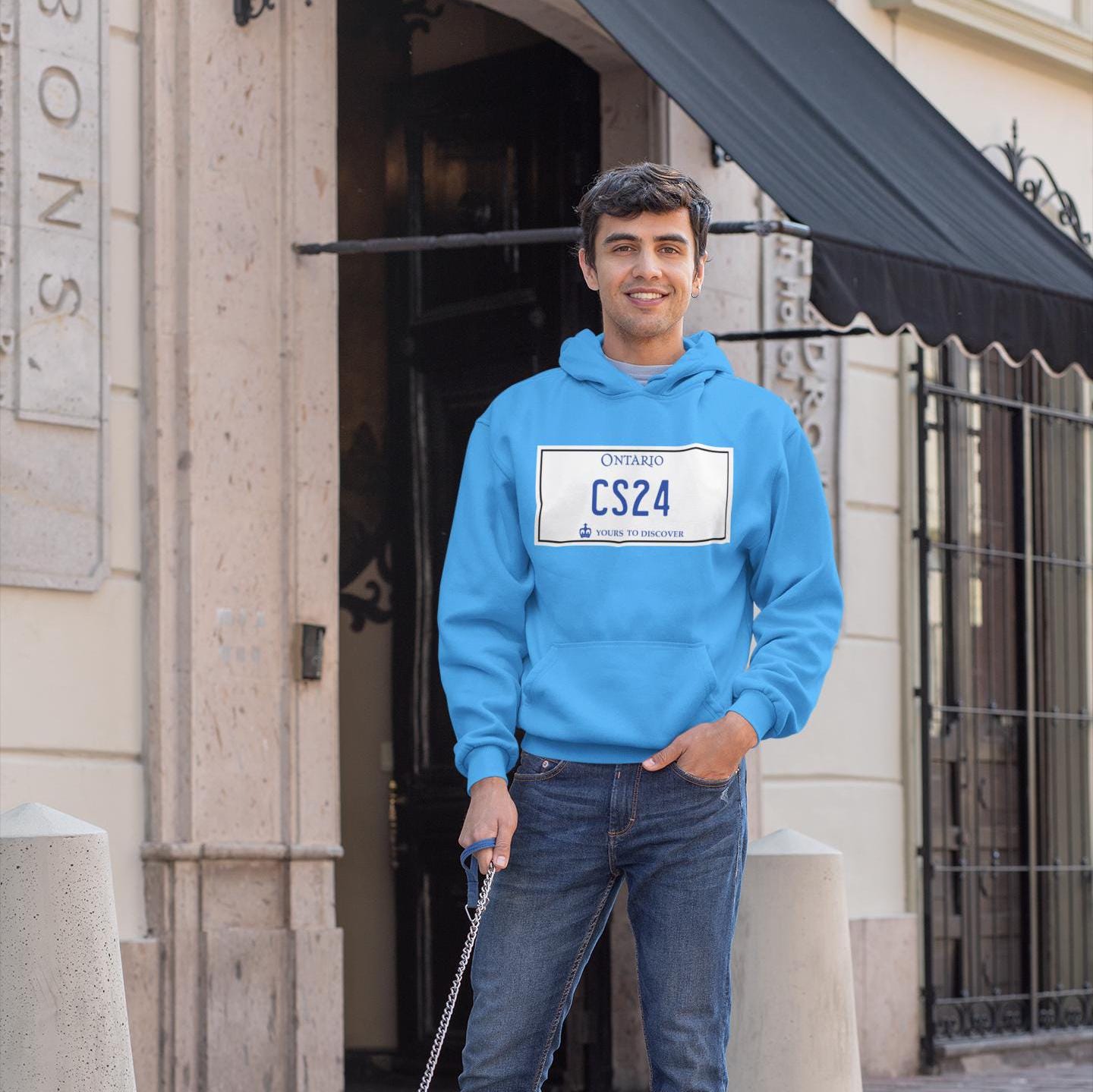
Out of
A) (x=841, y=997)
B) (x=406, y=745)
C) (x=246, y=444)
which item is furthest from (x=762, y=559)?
(x=406, y=745)

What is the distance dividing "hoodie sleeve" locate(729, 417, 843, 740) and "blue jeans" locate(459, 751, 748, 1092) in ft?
0.50

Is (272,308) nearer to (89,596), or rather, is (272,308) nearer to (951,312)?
(89,596)

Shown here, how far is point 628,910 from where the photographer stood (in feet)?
11.5

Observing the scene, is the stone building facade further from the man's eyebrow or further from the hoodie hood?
the man's eyebrow

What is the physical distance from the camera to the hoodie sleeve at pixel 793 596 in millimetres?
3564

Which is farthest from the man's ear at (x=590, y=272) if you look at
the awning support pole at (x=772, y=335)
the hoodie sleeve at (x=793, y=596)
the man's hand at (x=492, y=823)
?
the awning support pole at (x=772, y=335)

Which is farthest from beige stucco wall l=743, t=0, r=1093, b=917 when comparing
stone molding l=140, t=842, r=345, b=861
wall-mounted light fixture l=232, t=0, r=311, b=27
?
wall-mounted light fixture l=232, t=0, r=311, b=27

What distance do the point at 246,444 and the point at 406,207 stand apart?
208 centimetres

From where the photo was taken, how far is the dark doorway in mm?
8023

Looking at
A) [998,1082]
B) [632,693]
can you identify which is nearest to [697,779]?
[632,693]

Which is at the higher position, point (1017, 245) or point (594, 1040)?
point (1017, 245)

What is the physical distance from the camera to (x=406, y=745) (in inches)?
330

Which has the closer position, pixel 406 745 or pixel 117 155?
pixel 117 155

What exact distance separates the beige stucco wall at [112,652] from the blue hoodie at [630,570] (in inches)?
97.0
